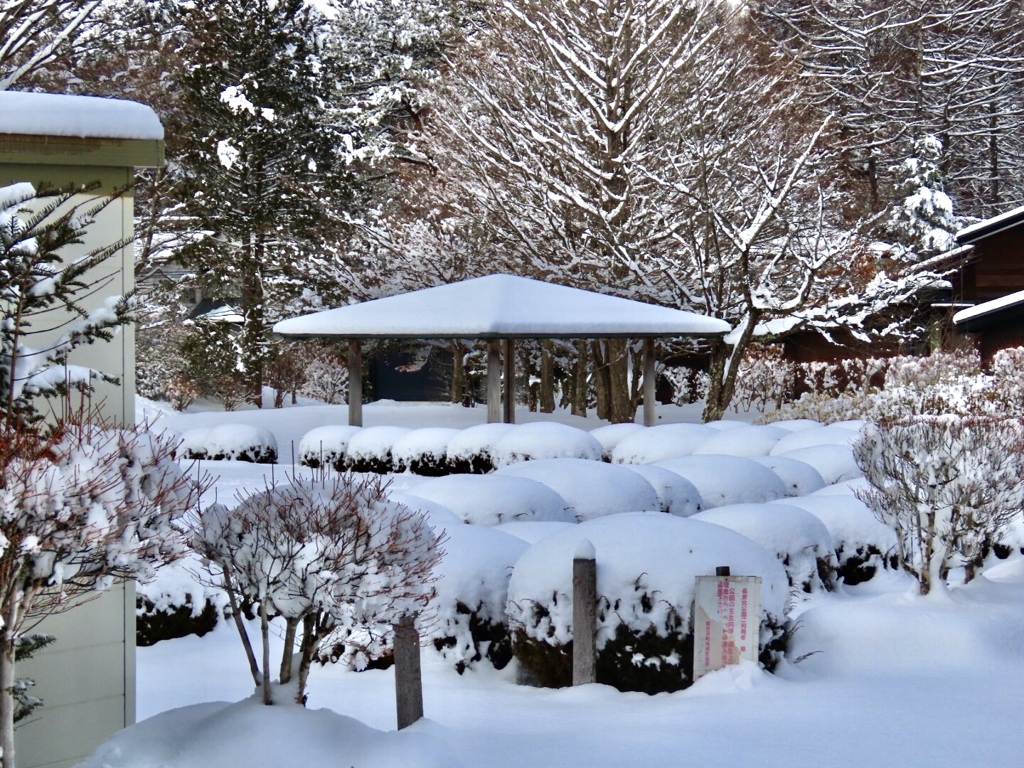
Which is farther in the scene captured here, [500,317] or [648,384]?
[648,384]

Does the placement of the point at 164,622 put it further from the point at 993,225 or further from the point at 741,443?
the point at 993,225

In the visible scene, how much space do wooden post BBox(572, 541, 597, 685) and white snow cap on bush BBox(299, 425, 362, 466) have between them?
981cm

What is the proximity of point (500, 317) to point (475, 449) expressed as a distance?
2.77 metres

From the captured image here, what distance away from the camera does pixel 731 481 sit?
11062 mm

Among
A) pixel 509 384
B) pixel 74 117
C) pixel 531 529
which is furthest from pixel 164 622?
pixel 509 384

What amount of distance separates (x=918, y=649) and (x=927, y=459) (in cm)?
134

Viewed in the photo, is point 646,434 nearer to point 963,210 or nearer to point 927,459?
point 927,459

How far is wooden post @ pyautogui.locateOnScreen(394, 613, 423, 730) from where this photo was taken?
5.30 m

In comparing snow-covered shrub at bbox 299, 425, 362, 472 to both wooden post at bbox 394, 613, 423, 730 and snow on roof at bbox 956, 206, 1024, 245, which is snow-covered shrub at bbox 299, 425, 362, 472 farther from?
snow on roof at bbox 956, 206, 1024, 245

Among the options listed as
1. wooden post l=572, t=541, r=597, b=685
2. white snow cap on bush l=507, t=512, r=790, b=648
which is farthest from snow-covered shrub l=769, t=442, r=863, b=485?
wooden post l=572, t=541, r=597, b=685

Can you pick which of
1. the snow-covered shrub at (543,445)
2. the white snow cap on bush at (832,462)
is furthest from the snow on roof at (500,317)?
the white snow cap on bush at (832,462)

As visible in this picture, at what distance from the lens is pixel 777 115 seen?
1020 inches

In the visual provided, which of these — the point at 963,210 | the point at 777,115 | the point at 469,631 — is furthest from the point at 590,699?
the point at 963,210

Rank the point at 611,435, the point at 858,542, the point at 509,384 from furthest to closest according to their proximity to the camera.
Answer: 1. the point at 509,384
2. the point at 611,435
3. the point at 858,542
